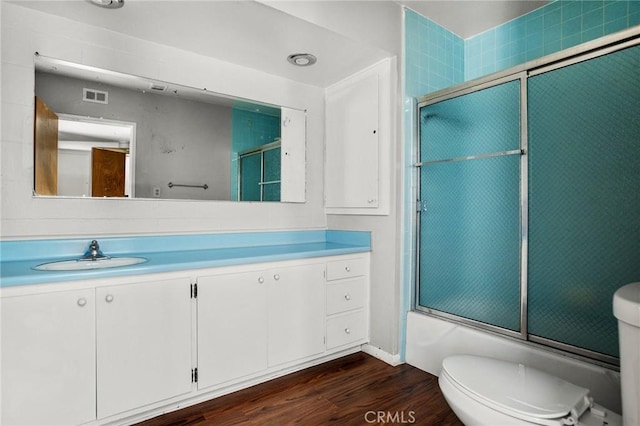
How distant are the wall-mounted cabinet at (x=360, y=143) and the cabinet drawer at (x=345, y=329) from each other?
75cm

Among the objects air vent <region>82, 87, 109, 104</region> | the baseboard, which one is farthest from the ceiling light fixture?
the baseboard

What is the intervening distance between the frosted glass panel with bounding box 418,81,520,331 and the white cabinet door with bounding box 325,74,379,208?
0.35 m

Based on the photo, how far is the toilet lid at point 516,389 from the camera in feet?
3.69

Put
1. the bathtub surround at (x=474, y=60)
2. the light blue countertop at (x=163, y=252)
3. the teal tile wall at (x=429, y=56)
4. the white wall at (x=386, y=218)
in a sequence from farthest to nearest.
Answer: the teal tile wall at (x=429, y=56) → the white wall at (x=386, y=218) → the bathtub surround at (x=474, y=60) → the light blue countertop at (x=163, y=252)

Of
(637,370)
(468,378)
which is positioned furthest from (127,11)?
(637,370)

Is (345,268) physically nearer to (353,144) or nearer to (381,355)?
(381,355)

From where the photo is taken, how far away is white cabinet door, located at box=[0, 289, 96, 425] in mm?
1331

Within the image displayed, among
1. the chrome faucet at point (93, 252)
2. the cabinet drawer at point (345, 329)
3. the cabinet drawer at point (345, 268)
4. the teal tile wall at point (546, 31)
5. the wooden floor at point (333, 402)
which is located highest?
the teal tile wall at point (546, 31)

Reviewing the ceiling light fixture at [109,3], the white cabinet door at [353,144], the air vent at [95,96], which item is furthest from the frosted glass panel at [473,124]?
the air vent at [95,96]

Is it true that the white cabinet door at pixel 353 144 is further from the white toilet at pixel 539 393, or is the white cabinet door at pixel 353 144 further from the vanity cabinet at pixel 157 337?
the white toilet at pixel 539 393

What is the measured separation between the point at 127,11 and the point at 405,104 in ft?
5.54

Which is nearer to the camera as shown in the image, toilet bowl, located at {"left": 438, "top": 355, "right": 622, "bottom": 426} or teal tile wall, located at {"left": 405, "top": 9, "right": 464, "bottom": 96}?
toilet bowl, located at {"left": 438, "top": 355, "right": 622, "bottom": 426}

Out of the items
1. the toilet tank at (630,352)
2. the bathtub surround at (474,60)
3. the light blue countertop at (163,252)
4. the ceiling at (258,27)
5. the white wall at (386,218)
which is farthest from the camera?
the white wall at (386,218)

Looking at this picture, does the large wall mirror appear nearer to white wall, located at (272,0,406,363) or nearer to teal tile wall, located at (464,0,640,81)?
white wall, located at (272,0,406,363)
